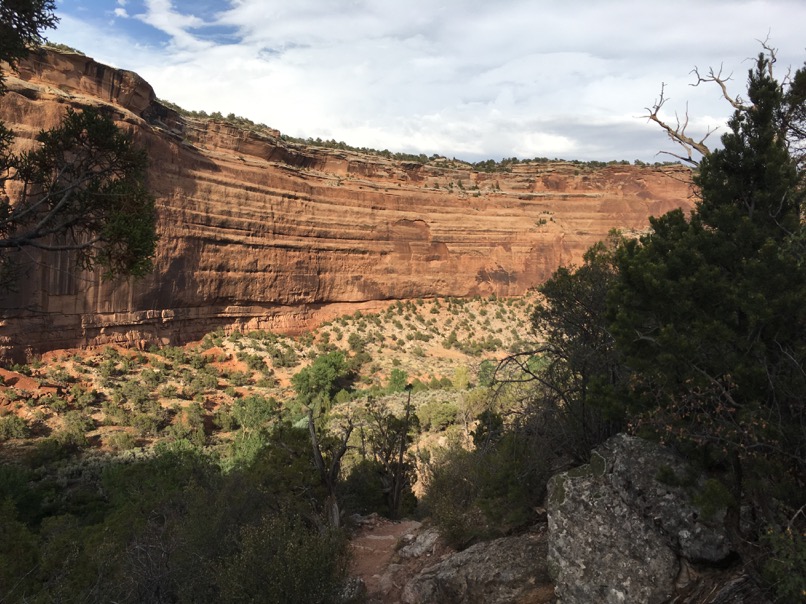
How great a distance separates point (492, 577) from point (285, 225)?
1154 inches

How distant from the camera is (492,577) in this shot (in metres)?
5.89

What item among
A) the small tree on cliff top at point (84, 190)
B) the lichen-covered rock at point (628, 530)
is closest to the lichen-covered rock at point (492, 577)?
the lichen-covered rock at point (628, 530)

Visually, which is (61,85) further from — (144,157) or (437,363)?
(437,363)

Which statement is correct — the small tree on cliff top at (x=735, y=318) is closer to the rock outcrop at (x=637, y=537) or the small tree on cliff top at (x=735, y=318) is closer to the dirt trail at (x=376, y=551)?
the rock outcrop at (x=637, y=537)

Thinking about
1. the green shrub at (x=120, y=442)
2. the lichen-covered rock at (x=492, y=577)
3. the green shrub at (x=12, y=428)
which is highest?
the lichen-covered rock at (x=492, y=577)

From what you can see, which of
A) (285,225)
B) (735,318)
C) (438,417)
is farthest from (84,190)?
(285,225)

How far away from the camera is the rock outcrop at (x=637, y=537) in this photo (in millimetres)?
4332

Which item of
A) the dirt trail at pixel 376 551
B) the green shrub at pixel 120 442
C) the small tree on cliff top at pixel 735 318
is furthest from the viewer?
the green shrub at pixel 120 442

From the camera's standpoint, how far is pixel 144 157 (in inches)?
285

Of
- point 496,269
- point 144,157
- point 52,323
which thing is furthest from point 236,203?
point 144,157

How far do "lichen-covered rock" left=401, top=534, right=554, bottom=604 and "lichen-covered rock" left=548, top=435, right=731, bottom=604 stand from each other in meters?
0.84

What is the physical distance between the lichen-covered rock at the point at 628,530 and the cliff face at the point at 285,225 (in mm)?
15953

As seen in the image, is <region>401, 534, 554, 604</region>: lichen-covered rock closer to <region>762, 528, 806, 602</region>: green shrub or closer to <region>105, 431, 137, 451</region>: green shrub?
<region>762, 528, 806, 602</region>: green shrub

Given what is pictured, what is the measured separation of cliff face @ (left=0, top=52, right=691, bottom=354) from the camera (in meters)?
22.4
